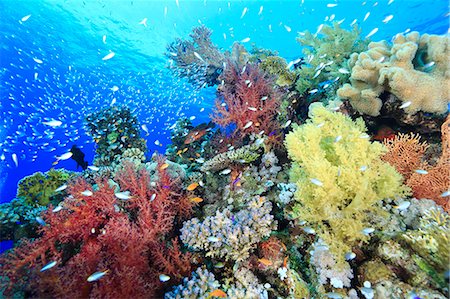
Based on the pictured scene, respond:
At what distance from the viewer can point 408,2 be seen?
18.6m

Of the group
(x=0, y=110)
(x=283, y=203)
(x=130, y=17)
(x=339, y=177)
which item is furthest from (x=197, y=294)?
(x=0, y=110)

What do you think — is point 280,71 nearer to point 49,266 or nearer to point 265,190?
point 265,190

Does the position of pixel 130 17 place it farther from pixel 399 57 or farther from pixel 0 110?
pixel 399 57

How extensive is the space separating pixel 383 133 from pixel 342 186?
117 inches

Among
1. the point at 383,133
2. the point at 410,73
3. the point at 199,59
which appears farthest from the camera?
the point at 199,59

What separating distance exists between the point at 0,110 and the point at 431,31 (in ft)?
177

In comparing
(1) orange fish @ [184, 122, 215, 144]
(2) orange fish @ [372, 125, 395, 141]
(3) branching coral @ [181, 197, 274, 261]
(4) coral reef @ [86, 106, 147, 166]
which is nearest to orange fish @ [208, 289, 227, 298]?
(3) branching coral @ [181, 197, 274, 261]

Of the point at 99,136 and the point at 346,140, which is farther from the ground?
the point at 99,136

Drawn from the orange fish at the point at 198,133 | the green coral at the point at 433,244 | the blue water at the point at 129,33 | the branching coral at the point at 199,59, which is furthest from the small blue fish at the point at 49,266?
the blue water at the point at 129,33

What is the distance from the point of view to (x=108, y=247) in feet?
13.5

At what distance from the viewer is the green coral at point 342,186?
347 cm

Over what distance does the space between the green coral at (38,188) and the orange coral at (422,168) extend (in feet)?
27.9

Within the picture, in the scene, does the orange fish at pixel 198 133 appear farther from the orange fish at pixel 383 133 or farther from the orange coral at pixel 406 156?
the orange coral at pixel 406 156

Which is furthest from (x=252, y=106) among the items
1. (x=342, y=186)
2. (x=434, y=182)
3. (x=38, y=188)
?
(x=38, y=188)
